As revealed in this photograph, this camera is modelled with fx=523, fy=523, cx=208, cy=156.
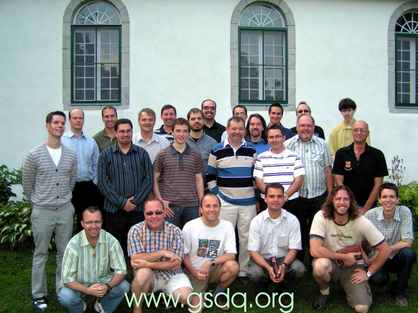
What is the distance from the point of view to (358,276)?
527cm

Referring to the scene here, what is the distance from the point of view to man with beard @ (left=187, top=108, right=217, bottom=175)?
6.27m

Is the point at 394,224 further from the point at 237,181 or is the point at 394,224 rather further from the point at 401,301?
the point at 237,181

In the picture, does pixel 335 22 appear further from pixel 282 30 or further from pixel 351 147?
pixel 351 147

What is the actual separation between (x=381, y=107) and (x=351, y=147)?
5213 mm

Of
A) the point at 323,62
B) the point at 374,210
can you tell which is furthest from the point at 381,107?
the point at 374,210

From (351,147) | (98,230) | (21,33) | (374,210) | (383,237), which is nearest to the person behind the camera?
(98,230)

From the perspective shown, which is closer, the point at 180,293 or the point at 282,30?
the point at 180,293

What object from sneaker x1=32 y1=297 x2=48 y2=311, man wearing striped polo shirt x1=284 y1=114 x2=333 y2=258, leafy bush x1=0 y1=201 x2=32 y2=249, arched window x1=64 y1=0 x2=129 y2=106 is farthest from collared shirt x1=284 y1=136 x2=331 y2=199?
arched window x1=64 y1=0 x2=129 y2=106

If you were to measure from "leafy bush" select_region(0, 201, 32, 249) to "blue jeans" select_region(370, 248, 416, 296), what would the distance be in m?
4.90

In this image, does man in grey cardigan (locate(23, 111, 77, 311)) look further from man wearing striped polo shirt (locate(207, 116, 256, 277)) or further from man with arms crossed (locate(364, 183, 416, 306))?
man with arms crossed (locate(364, 183, 416, 306))

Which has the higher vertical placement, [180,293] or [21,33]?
[21,33]

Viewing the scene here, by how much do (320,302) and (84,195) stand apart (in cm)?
289

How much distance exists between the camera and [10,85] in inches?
401

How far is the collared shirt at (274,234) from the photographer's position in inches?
216
